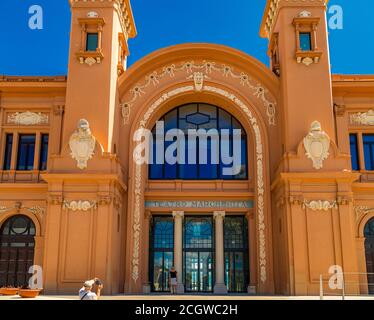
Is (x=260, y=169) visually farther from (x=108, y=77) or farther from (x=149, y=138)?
(x=108, y=77)

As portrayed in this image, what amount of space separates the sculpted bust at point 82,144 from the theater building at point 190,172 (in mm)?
58

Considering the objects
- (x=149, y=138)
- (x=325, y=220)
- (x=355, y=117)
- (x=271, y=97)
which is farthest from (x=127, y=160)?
(x=355, y=117)

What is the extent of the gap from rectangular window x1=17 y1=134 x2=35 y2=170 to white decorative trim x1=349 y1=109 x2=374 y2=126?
18.8 meters

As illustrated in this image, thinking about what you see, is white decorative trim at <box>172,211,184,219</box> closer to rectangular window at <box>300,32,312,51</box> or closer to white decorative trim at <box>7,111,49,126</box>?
white decorative trim at <box>7,111,49,126</box>

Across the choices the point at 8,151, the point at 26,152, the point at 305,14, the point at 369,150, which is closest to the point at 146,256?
the point at 26,152

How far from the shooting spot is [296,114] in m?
27.5

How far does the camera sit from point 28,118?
2994cm

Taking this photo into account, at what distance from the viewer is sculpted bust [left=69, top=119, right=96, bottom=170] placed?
26.6m

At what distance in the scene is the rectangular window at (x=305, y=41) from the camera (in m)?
28.8

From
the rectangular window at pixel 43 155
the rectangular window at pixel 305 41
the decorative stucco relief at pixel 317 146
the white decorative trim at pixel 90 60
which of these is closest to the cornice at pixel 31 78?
the white decorative trim at pixel 90 60

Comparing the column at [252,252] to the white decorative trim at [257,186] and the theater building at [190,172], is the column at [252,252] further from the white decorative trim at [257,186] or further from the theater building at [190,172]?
the white decorative trim at [257,186]

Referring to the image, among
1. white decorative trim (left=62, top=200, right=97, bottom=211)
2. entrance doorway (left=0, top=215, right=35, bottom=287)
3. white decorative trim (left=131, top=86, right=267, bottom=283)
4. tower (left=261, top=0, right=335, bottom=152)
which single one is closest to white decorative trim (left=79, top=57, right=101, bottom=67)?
white decorative trim (left=131, top=86, right=267, bottom=283)

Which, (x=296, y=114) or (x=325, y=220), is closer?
(x=325, y=220)

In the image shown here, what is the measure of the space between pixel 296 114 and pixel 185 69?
7327mm
